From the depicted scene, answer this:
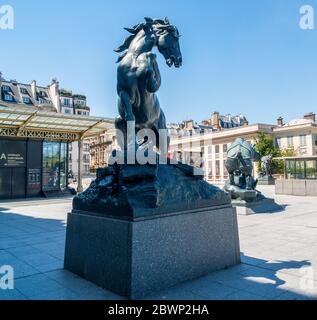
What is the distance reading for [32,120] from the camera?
1808cm

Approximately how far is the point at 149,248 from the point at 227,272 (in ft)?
4.86

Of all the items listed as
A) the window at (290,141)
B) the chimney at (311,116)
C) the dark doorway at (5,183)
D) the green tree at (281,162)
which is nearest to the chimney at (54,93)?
the dark doorway at (5,183)

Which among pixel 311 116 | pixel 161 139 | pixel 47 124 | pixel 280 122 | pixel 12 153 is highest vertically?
pixel 311 116

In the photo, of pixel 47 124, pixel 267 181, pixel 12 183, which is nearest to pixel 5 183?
pixel 12 183

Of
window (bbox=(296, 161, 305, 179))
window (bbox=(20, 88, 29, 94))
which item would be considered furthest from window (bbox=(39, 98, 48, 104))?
window (bbox=(296, 161, 305, 179))

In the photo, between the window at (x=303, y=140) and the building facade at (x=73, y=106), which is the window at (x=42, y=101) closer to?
the building facade at (x=73, y=106)

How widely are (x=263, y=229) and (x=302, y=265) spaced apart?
3.24m

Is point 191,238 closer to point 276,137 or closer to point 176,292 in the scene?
point 176,292

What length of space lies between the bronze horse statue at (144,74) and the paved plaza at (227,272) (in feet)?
7.32

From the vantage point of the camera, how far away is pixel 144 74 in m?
4.43

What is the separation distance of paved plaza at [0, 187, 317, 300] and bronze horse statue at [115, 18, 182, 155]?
223 cm

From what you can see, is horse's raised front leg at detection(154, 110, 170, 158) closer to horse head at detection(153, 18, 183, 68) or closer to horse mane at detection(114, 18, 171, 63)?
horse head at detection(153, 18, 183, 68)

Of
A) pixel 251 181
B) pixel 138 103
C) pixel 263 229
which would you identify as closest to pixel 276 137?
pixel 251 181

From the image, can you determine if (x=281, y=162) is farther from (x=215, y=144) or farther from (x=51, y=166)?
(x=51, y=166)
